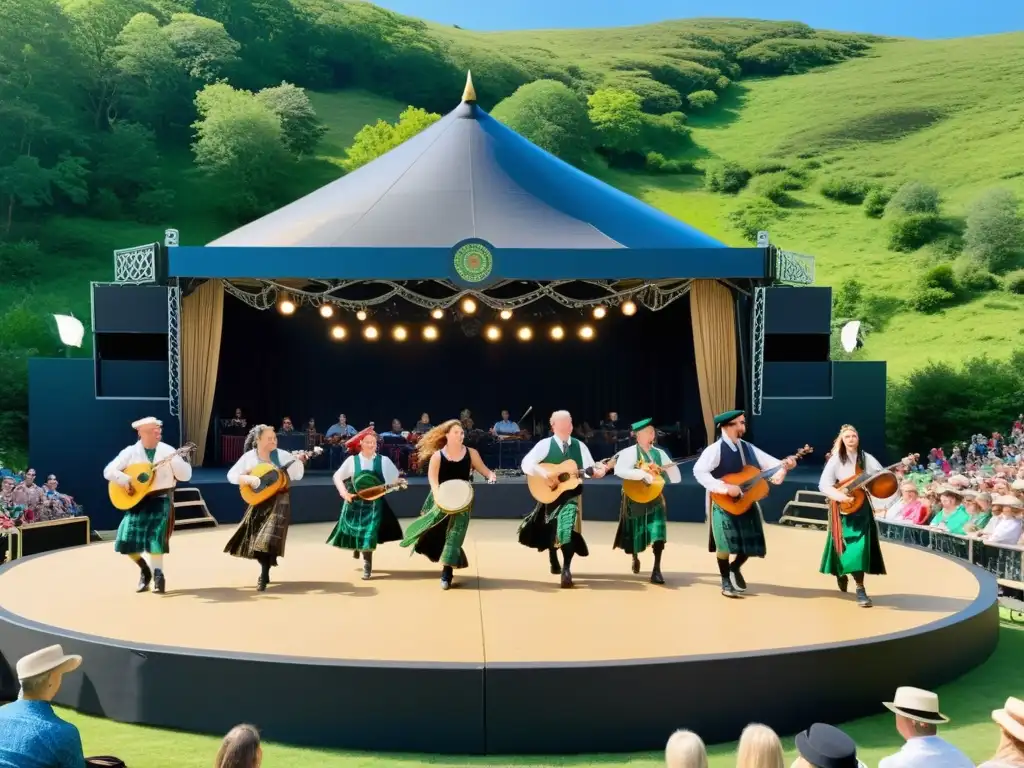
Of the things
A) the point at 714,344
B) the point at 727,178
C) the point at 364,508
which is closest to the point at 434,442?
the point at 364,508

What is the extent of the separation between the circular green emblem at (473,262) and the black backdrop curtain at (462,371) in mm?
3845

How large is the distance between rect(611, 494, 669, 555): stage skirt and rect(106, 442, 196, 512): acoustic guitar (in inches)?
145

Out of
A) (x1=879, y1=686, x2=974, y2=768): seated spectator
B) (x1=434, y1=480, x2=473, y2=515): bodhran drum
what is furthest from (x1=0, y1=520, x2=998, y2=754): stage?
(x1=879, y1=686, x2=974, y2=768): seated spectator

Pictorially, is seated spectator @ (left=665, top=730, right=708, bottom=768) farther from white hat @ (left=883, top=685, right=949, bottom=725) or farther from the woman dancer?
the woman dancer

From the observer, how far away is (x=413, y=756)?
520cm

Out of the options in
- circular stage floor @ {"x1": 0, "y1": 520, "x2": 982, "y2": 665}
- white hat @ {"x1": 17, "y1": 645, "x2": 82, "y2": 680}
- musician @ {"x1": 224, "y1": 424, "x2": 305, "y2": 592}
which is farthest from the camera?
musician @ {"x1": 224, "y1": 424, "x2": 305, "y2": 592}

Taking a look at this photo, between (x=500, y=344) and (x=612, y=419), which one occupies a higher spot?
(x=500, y=344)

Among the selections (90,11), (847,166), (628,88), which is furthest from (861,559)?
(628,88)

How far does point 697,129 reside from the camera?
59.8 metres

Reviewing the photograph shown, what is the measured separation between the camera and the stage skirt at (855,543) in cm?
739

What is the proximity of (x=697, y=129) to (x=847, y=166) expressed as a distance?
1074 cm

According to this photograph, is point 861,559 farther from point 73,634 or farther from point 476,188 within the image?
point 476,188

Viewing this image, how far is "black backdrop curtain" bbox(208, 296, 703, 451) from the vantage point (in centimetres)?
1828

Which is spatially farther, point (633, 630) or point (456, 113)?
point (456, 113)
